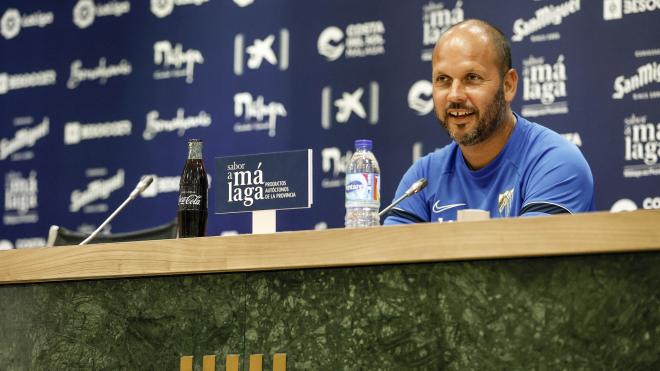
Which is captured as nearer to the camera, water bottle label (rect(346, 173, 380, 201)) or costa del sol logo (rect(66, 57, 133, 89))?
water bottle label (rect(346, 173, 380, 201))

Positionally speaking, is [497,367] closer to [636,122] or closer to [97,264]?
[97,264]

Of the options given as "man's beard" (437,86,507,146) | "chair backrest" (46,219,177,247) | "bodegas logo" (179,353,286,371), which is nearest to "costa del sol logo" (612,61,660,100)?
"man's beard" (437,86,507,146)

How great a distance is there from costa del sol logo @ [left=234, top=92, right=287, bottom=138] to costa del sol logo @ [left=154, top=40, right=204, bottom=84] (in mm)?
296

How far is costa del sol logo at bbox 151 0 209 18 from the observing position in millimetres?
5149

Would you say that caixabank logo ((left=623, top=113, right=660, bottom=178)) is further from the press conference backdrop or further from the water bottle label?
the water bottle label

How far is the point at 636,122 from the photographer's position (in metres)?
4.04

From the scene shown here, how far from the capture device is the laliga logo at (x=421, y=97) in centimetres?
450

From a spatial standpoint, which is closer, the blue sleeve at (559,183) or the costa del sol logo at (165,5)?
the blue sleeve at (559,183)

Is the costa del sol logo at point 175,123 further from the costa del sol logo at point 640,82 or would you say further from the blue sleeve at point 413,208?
the blue sleeve at point 413,208

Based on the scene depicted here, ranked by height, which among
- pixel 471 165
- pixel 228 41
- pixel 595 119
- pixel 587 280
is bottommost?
pixel 587 280

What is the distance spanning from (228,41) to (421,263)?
3259 mm

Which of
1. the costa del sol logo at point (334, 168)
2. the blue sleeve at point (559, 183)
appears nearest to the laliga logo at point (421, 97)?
the costa del sol logo at point (334, 168)

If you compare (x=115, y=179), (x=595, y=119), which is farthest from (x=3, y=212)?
(x=595, y=119)

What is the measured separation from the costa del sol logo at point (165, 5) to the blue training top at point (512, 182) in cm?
244
